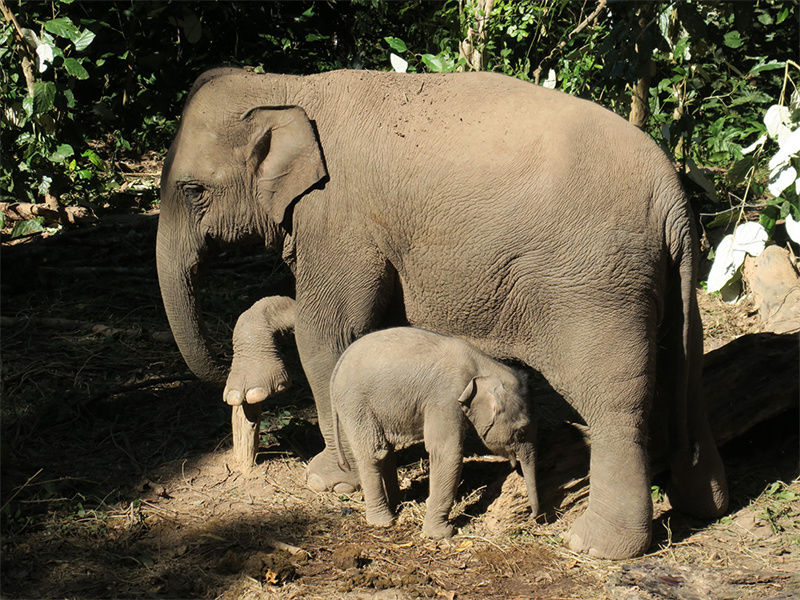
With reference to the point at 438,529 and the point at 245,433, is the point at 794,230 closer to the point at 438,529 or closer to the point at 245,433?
the point at 438,529

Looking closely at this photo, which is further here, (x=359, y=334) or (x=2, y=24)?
(x=2, y=24)

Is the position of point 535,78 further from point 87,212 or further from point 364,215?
point 87,212

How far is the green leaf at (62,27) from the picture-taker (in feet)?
21.6

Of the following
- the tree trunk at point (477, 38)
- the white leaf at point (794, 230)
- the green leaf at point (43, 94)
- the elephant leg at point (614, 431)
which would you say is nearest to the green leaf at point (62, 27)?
the green leaf at point (43, 94)

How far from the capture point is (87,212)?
821 cm

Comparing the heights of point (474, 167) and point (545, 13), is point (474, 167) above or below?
below

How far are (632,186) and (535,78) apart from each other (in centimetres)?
313

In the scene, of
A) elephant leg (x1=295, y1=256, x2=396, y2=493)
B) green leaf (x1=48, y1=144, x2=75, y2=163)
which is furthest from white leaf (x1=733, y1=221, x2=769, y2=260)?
green leaf (x1=48, y1=144, x2=75, y2=163)

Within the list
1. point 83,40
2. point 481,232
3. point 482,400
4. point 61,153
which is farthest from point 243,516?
point 61,153

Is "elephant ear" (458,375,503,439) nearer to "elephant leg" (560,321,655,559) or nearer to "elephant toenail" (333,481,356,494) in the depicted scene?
"elephant leg" (560,321,655,559)

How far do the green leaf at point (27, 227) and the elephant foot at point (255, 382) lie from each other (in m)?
3.93

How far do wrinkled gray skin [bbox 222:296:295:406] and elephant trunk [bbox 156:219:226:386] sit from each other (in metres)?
0.18

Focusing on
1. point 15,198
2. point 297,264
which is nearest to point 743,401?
point 297,264

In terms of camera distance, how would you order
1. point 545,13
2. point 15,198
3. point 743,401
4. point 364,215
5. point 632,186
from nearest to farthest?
1. point 632,186
2. point 364,215
3. point 743,401
4. point 545,13
5. point 15,198
